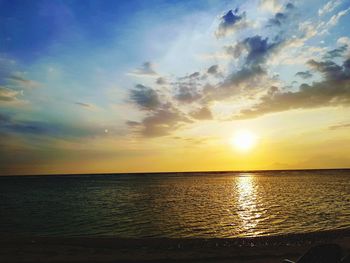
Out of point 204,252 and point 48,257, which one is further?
point 204,252

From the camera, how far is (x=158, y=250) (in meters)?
19.6

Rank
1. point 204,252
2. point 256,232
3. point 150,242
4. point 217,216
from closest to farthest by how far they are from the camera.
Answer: point 204,252, point 150,242, point 256,232, point 217,216

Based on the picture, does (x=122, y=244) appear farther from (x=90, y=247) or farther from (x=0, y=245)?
(x=0, y=245)

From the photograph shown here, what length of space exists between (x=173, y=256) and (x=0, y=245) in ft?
36.1

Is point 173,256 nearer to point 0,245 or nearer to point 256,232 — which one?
point 0,245

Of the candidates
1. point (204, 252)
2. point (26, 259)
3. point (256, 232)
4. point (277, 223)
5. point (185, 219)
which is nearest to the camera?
point (26, 259)

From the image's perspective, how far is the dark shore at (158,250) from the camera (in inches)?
657

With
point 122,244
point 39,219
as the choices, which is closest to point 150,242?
point 122,244

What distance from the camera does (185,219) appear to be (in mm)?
37281

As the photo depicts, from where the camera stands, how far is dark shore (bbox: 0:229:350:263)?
54.7ft

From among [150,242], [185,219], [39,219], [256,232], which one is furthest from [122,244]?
[39,219]

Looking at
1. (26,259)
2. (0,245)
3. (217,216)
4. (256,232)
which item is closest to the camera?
(26,259)

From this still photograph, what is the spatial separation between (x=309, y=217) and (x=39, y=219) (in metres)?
30.4

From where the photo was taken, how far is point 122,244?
21984 millimetres
